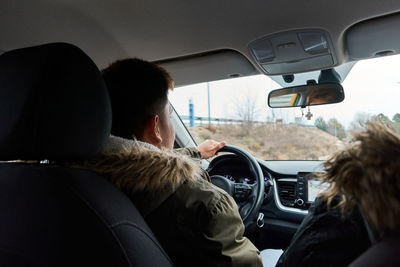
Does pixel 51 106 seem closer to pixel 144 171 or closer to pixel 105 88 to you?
pixel 105 88

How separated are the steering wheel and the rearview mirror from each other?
60 cm

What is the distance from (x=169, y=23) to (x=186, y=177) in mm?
1336

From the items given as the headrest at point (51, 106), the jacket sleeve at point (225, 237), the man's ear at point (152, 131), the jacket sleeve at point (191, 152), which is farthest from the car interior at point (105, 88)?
the jacket sleeve at point (191, 152)

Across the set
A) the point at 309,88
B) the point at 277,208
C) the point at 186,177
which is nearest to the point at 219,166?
the point at 277,208

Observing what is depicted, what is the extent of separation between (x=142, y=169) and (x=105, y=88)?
1.09 ft

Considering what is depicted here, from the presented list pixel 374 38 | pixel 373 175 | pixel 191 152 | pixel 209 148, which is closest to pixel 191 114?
pixel 209 148

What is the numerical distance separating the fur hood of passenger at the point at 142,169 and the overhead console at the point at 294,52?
136 cm

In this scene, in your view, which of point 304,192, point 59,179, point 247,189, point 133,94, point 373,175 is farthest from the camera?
point 304,192

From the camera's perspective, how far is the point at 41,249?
44.0 inches

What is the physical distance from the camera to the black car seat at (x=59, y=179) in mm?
1063

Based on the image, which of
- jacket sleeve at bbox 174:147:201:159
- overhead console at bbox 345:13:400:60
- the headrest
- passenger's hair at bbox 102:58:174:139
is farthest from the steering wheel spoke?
the headrest

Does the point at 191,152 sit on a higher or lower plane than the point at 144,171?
lower

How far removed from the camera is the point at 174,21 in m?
2.20

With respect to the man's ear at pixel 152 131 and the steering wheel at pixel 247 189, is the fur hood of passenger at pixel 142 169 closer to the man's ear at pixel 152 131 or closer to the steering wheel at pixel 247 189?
the man's ear at pixel 152 131
